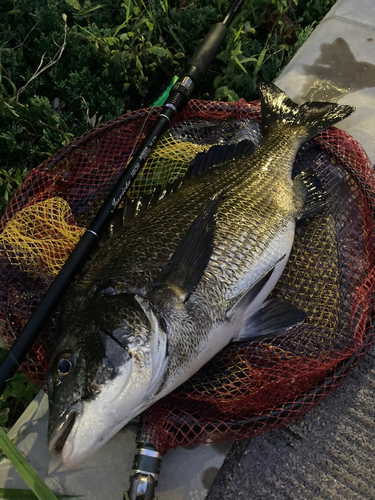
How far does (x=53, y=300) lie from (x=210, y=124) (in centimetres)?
183

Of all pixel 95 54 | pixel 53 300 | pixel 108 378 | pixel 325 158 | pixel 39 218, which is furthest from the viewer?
pixel 95 54

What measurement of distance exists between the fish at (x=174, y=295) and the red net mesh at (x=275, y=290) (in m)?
0.18

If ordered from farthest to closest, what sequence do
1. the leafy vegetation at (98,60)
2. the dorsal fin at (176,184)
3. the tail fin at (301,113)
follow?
the leafy vegetation at (98,60), the tail fin at (301,113), the dorsal fin at (176,184)

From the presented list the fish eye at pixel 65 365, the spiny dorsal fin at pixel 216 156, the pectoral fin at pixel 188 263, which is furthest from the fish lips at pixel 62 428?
the spiny dorsal fin at pixel 216 156

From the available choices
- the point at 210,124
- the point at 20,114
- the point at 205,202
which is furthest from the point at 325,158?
the point at 20,114

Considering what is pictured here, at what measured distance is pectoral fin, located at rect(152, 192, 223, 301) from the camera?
6.06ft

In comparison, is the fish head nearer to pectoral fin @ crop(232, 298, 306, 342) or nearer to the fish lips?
the fish lips

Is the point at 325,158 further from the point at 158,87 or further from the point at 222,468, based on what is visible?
the point at 222,468

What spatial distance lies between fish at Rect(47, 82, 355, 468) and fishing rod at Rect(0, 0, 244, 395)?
12 cm

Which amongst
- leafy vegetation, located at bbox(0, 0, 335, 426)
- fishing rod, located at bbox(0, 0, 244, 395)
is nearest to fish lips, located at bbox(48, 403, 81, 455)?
fishing rod, located at bbox(0, 0, 244, 395)

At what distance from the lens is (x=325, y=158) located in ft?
9.26

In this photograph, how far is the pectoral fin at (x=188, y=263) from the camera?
1.85 m

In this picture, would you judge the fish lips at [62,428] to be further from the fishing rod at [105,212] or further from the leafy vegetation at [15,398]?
the leafy vegetation at [15,398]

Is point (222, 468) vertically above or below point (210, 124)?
below
